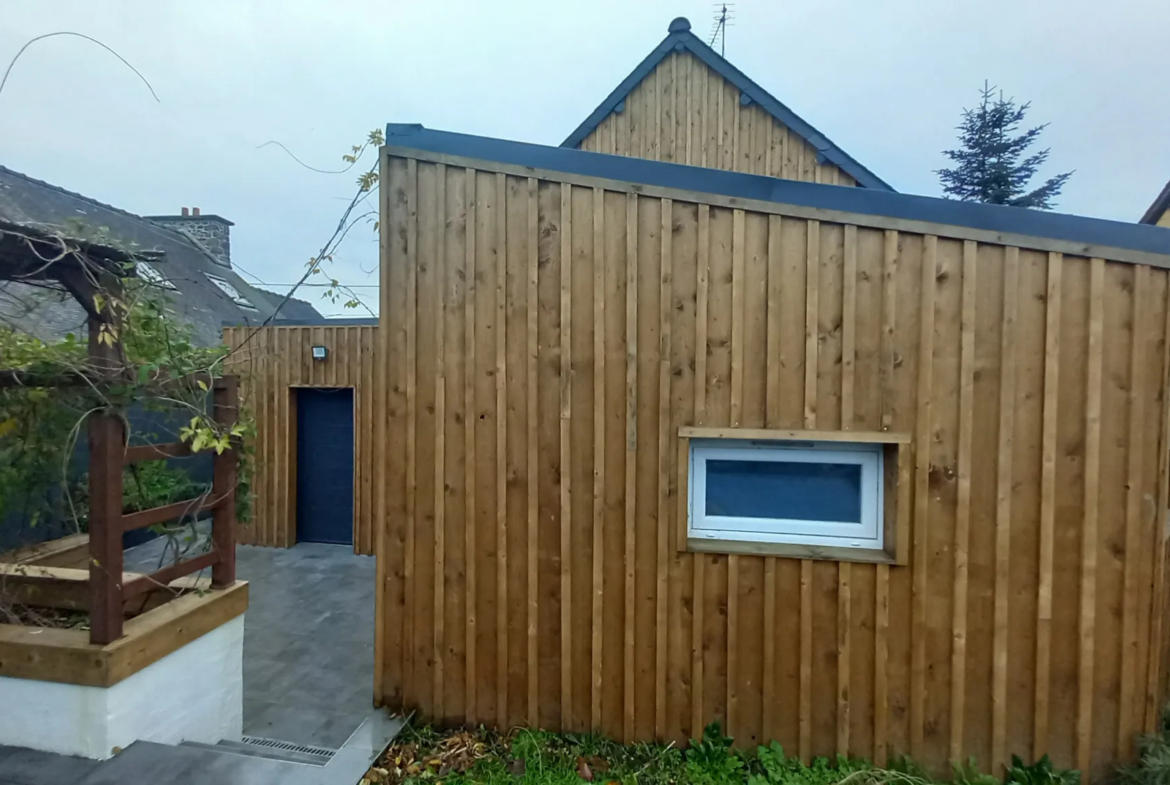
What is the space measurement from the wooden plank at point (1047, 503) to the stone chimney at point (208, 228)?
1367cm

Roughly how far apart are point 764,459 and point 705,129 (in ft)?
15.4

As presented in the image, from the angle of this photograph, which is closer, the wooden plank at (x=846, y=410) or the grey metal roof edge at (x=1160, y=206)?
the wooden plank at (x=846, y=410)

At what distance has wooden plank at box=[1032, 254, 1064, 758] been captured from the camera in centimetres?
262

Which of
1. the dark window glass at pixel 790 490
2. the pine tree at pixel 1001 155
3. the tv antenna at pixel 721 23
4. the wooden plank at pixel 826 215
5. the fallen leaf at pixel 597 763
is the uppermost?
Result: the pine tree at pixel 1001 155

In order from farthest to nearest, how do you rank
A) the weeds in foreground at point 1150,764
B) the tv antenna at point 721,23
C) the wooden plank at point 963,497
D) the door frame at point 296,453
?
the tv antenna at point 721,23
the door frame at point 296,453
the wooden plank at point 963,497
the weeds in foreground at point 1150,764

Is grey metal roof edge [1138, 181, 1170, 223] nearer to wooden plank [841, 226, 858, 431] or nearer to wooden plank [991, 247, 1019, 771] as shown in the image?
wooden plank [991, 247, 1019, 771]

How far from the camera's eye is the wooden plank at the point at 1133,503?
8.43 ft

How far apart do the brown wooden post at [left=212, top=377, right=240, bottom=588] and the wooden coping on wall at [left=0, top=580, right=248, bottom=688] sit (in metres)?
0.40

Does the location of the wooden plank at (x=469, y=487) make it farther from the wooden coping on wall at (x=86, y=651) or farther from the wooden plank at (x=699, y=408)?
the wooden coping on wall at (x=86, y=651)

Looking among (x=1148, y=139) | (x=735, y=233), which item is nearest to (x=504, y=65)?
(x=735, y=233)

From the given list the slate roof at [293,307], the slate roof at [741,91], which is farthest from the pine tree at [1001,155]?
the slate roof at [293,307]

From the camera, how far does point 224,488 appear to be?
11.1 feet

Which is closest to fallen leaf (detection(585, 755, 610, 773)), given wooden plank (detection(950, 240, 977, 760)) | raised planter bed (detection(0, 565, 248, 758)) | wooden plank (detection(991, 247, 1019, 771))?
wooden plank (detection(950, 240, 977, 760))

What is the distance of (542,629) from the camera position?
305cm
